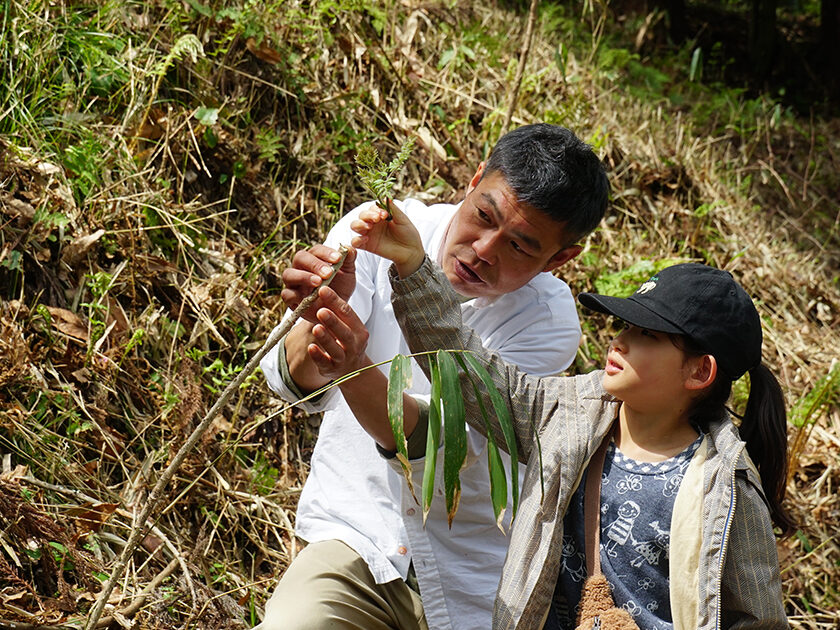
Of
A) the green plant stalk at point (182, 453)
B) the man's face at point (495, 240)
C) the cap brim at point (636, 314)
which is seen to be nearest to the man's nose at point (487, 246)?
the man's face at point (495, 240)

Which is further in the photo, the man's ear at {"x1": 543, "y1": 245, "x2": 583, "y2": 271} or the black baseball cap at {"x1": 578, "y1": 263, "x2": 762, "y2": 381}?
the man's ear at {"x1": 543, "y1": 245, "x2": 583, "y2": 271}

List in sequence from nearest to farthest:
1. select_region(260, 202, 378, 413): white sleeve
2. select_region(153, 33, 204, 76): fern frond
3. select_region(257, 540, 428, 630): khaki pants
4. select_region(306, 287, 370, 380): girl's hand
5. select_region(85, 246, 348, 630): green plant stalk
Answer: select_region(85, 246, 348, 630): green plant stalk → select_region(306, 287, 370, 380): girl's hand → select_region(257, 540, 428, 630): khaki pants → select_region(260, 202, 378, 413): white sleeve → select_region(153, 33, 204, 76): fern frond

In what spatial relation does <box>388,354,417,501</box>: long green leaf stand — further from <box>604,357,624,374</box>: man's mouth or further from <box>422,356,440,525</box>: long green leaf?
<box>604,357,624,374</box>: man's mouth

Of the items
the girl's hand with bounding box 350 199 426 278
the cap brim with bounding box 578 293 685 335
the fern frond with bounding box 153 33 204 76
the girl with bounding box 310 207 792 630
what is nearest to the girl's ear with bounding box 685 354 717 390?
the girl with bounding box 310 207 792 630

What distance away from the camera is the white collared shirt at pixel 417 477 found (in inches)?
95.1

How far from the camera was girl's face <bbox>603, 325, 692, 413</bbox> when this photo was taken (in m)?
2.14

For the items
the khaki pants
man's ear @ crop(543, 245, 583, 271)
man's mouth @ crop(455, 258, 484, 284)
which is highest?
man's ear @ crop(543, 245, 583, 271)

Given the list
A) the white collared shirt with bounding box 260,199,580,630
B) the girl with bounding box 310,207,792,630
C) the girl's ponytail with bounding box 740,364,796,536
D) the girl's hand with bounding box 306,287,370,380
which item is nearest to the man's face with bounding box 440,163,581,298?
the white collared shirt with bounding box 260,199,580,630

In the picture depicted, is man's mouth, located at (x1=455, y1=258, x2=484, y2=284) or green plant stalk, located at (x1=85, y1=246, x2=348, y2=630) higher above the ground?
man's mouth, located at (x1=455, y1=258, x2=484, y2=284)

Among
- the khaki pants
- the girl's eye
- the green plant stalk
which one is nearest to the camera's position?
the green plant stalk

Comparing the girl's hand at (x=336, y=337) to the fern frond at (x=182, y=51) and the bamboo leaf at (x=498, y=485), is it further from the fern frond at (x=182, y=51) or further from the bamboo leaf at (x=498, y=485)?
the fern frond at (x=182, y=51)

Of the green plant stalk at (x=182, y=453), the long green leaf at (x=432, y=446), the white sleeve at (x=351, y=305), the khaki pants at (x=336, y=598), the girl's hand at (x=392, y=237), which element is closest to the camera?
the long green leaf at (x=432, y=446)

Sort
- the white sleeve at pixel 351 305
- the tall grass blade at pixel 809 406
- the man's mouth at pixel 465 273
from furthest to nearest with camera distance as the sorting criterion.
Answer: the tall grass blade at pixel 809 406
the man's mouth at pixel 465 273
the white sleeve at pixel 351 305

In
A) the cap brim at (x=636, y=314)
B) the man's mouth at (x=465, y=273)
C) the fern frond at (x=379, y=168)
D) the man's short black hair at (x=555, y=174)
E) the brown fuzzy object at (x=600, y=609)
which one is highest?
the fern frond at (x=379, y=168)
